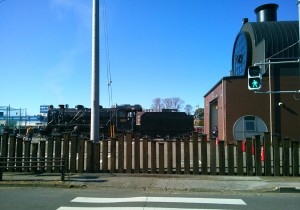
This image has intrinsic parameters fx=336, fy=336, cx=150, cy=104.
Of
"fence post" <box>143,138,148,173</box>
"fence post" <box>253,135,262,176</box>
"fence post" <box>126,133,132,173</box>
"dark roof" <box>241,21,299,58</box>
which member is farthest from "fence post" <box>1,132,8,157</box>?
"dark roof" <box>241,21,299,58</box>

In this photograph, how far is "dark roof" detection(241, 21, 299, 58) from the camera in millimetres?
34969

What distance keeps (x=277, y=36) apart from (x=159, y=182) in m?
29.7

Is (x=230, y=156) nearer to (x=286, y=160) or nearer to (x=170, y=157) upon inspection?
(x=286, y=160)

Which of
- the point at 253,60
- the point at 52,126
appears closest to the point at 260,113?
the point at 253,60

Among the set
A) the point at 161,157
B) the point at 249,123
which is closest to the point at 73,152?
the point at 161,157

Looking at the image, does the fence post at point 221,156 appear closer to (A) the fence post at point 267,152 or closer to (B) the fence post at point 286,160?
(A) the fence post at point 267,152

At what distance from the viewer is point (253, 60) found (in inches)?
1465

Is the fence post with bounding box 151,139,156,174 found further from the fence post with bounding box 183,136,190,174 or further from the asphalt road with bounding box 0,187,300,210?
the asphalt road with bounding box 0,187,300,210

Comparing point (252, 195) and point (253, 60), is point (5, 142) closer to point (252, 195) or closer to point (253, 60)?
point (252, 195)

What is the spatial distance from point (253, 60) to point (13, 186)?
104 feet

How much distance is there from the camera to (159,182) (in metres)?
11.1

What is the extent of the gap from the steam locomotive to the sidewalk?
20.1 m

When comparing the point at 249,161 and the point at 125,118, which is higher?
the point at 125,118

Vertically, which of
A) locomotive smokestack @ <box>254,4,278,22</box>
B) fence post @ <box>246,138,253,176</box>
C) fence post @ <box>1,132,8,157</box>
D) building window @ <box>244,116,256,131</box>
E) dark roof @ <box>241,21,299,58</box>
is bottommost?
fence post @ <box>246,138,253,176</box>
